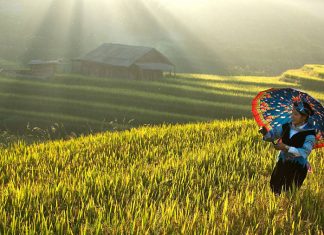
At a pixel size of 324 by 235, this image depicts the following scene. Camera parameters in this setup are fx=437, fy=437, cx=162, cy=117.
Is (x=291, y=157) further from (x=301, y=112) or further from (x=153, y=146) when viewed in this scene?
(x=153, y=146)

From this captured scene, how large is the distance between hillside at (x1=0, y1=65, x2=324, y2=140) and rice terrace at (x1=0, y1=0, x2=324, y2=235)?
0.30 feet

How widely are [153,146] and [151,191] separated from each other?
2.76m

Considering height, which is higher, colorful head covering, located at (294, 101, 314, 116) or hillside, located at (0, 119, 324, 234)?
colorful head covering, located at (294, 101, 314, 116)

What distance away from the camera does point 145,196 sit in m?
4.64

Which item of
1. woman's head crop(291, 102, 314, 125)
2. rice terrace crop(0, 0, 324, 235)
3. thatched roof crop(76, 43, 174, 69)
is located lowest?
rice terrace crop(0, 0, 324, 235)

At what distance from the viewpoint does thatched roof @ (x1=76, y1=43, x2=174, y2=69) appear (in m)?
39.6

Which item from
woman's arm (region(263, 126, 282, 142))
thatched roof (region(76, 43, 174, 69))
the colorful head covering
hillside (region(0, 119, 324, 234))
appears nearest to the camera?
hillside (region(0, 119, 324, 234))

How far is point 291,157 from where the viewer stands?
4891 mm

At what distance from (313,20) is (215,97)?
106 metres

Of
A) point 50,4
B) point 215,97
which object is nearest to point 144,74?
point 215,97

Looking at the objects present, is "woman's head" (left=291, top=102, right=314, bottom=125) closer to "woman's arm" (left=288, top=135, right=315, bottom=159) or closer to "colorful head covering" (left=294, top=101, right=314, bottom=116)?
"colorful head covering" (left=294, top=101, right=314, bottom=116)

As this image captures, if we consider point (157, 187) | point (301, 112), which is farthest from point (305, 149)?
point (157, 187)

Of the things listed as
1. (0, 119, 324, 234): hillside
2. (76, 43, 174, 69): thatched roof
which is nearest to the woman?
(0, 119, 324, 234): hillside

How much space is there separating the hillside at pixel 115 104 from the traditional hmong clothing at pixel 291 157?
13114mm
